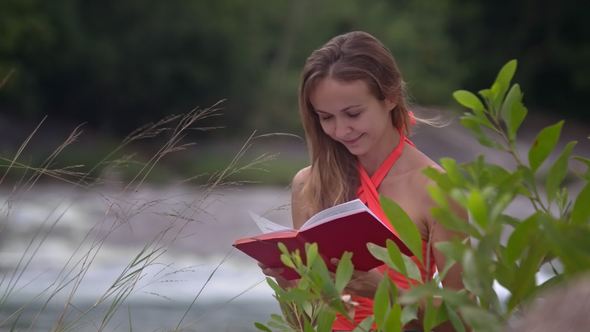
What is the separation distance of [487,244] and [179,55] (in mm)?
24283

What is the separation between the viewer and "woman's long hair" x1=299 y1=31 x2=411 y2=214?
2.97 meters

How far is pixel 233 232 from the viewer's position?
626 inches

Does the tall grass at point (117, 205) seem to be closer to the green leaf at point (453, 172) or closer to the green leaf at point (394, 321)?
the green leaf at point (394, 321)

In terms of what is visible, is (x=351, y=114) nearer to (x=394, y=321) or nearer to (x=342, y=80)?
(x=342, y=80)

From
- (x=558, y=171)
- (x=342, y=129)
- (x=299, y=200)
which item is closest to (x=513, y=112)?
(x=558, y=171)

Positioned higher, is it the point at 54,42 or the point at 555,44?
the point at 54,42

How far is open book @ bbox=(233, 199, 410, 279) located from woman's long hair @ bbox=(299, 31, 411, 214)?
0.30 m

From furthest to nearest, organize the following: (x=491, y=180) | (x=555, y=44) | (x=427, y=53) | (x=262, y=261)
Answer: (x=555, y=44) → (x=427, y=53) → (x=262, y=261) → (x=491, y=180)

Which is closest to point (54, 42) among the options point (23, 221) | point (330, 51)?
point (23, 221)

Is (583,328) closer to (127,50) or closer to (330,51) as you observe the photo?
(330,51)

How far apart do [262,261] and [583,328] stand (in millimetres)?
1574

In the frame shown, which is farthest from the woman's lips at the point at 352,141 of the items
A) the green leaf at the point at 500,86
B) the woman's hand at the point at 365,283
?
the green leaf at the point at 500,86

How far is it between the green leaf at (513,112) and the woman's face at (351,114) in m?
0.91

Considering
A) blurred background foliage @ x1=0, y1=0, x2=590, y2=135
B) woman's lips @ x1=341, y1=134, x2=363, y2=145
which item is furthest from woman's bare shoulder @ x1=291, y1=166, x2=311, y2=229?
blurred background foliage @ x1=0, y1=0, x2=590, y2=135
